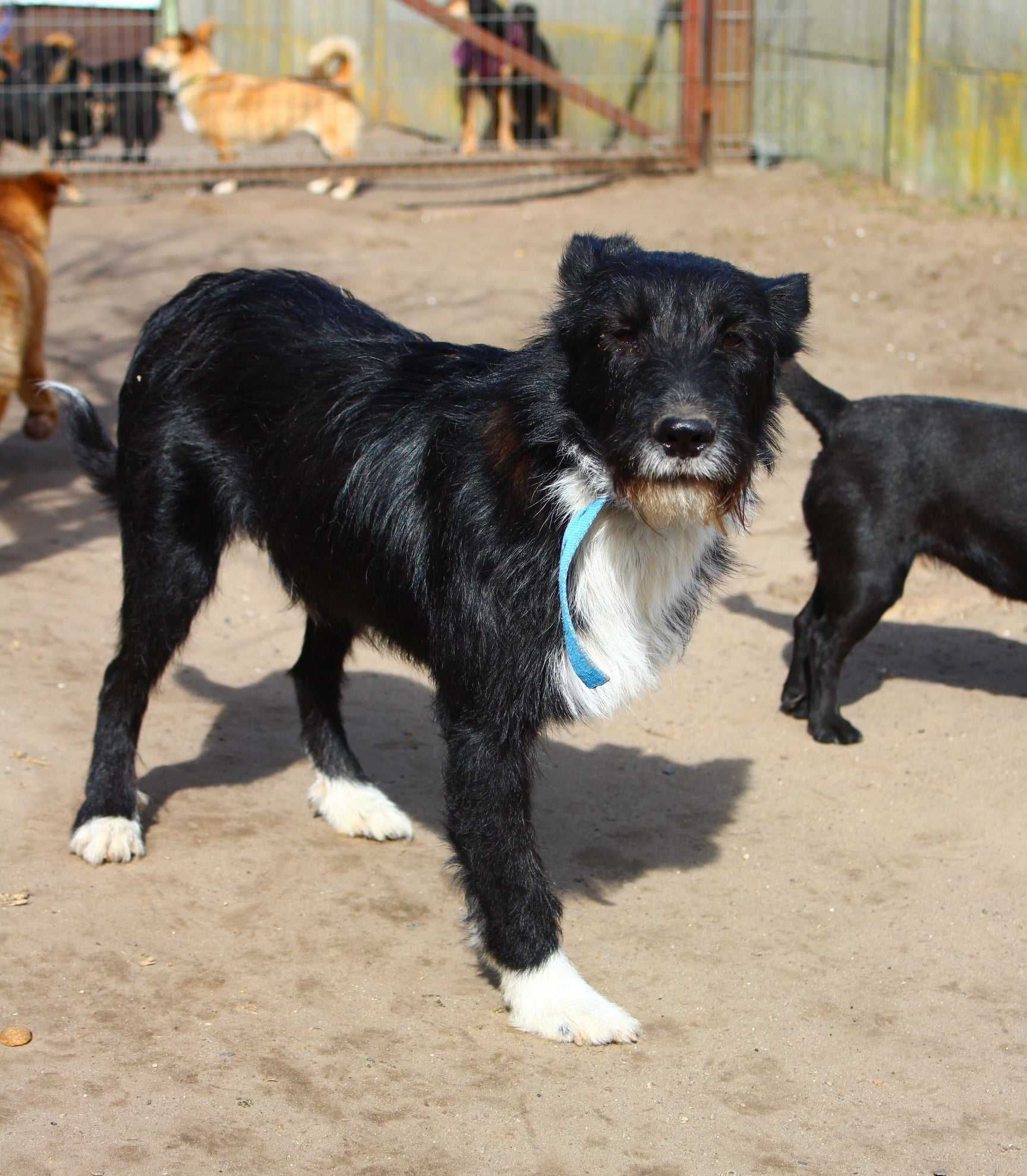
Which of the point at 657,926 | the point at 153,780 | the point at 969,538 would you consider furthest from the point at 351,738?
the point at 969,538

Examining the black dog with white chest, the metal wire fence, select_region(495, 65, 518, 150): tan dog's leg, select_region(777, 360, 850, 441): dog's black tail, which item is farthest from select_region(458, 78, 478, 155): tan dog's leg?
the black dog with white chest

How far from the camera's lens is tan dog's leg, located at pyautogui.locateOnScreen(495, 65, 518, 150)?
13891 millimetres

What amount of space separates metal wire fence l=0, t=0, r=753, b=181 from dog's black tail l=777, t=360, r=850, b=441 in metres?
7.60

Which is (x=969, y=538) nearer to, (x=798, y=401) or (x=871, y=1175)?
(x=798, y=401)

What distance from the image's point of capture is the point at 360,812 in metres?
4.43

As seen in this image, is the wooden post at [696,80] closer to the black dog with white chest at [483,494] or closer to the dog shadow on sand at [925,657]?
the dog shadow on sand at [925,657]

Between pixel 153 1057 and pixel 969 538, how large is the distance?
10.6ft

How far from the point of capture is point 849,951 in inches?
152

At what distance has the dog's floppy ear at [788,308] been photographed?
329cm

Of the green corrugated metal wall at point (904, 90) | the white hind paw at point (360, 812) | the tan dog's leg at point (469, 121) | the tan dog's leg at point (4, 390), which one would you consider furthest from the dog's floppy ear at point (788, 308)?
the tan dog's leg at point (469, 121)

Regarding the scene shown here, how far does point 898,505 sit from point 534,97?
11119mm

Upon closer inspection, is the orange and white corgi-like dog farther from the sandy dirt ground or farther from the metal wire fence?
the sandy dirt ground

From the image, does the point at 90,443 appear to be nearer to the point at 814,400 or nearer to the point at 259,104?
the point at 814,400

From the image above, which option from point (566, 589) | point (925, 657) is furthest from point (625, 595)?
point (925, 657)
